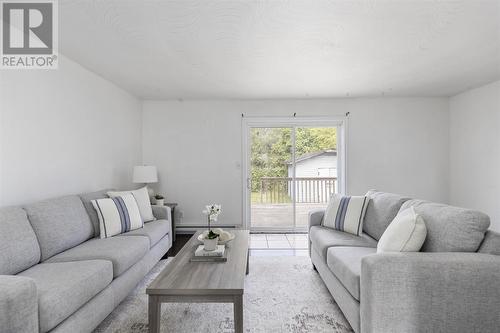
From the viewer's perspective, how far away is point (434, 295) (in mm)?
1456

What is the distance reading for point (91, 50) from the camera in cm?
268

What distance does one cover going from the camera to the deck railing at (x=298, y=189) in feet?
15.9

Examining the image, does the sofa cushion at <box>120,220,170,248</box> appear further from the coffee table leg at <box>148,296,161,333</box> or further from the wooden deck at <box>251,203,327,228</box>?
the wooden deck at <box>251,203,327,228</box>

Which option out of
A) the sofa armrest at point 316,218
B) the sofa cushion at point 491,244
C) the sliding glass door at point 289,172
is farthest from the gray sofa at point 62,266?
the sofa cushion at point 491,244

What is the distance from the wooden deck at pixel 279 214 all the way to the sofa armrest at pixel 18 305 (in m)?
3.71

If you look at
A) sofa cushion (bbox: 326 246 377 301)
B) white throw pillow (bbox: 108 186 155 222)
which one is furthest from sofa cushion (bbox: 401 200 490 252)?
white throw pillow (bbox: 108 186 155 222)

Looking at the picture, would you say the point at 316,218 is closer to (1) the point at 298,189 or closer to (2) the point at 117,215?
(1) the point at 298,189

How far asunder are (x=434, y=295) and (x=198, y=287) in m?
1.39

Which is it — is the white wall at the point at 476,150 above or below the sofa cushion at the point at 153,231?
above

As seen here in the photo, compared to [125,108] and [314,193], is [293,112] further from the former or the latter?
[125,108]

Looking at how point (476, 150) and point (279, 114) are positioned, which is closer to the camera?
point (476, 150)

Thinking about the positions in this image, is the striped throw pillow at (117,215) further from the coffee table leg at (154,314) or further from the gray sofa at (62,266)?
the coffee table leg at (154,314)

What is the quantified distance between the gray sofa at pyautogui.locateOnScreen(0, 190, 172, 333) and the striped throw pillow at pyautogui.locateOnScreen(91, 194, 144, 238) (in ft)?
0.32

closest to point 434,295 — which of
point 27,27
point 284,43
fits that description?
point 284,43
